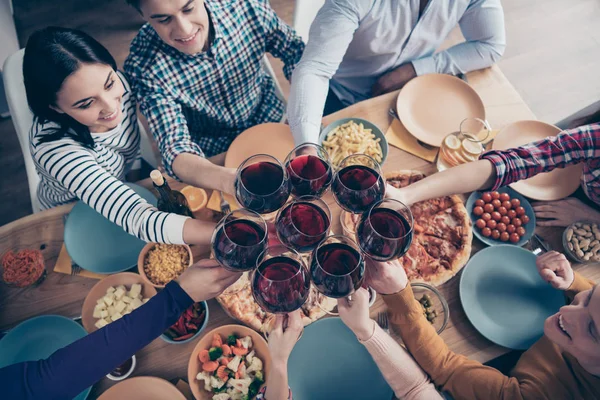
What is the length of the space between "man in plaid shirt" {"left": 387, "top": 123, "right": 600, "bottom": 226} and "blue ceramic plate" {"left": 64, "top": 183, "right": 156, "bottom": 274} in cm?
102

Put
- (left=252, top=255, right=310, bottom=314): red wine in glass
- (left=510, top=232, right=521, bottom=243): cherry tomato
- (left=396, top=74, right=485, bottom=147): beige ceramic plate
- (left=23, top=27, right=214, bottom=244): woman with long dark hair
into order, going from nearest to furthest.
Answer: (left=252, top=255, right=310, bottom=314): red wine in glass → (left=23, top=27, right=214, bottom=244): woman with long dark hair → (left=510, top=232, right=521, bottom=243): cherry tomato → (left=396, top=74, right=485, bottom=147): beige ceramic plate

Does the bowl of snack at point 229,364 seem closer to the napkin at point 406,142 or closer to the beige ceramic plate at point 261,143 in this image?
the beige ceramic plate at point 261,143

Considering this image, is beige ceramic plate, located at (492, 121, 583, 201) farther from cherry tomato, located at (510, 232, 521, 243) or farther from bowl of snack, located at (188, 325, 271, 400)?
bowl of snack, located at (188, 325, 271, 400)

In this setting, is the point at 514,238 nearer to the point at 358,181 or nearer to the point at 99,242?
the point at 358,181

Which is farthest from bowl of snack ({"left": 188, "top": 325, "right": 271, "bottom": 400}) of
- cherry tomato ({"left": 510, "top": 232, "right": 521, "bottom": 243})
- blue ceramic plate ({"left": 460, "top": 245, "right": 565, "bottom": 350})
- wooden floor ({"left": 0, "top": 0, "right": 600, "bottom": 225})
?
wooden floor ({"left": 0, "top": 0, "right": 600, "bottom": 225})

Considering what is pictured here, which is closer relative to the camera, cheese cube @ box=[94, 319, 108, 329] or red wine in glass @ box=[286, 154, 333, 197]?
red wine in glass @ box=[286, 154, 333, 197]

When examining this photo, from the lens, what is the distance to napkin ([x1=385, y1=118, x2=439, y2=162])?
5.47 feet

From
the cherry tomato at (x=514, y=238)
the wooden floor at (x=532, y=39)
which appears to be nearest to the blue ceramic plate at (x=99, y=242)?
the cherry tomato at (x=514, y=238)

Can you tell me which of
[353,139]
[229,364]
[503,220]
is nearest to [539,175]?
[503,220]

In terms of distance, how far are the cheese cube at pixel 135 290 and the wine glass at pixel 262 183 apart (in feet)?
1.66

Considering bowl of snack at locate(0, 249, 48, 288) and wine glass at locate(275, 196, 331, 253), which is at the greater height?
wine glass at locate(275, 196, 331, 253)

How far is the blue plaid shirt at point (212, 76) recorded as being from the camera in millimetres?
1567

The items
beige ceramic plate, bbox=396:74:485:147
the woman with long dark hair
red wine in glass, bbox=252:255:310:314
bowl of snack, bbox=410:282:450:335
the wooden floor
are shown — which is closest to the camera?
red wine in glass, bbox=252:255:310:314

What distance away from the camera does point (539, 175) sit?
5.32ft
